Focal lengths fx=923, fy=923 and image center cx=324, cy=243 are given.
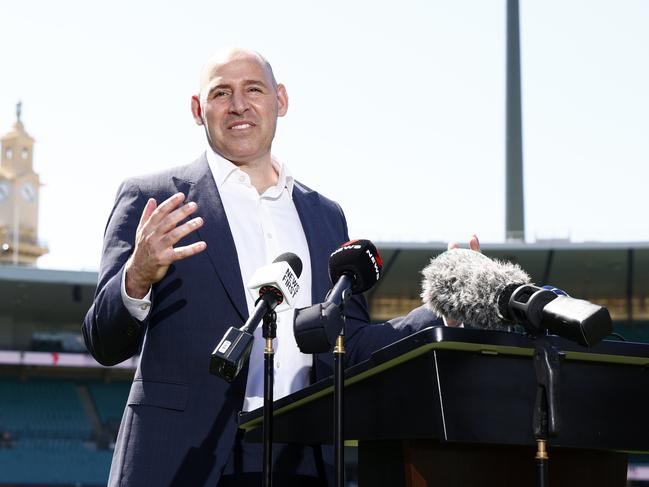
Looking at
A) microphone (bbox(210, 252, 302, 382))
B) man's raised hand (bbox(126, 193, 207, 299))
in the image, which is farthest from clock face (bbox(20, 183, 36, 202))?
microphone (bbox(210, 252, 302, 382))

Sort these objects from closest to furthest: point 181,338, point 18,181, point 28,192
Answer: point 181,338 → point 18,181 → point 28,192

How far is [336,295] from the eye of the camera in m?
1.65

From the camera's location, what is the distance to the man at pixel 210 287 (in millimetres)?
2004

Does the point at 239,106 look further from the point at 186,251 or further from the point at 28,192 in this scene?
the point at 28,192

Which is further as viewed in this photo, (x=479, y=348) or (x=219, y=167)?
(x=219, y=167)

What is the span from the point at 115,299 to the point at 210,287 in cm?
29

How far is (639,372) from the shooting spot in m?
1.62

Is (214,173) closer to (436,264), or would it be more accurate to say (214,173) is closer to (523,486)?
(436,264)

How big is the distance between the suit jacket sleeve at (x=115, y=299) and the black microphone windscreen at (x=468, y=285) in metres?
0.65

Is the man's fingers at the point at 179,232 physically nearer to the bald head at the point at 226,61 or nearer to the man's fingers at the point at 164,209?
the man's fingers at the point at 164,209

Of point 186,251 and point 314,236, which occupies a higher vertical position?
point 314,236

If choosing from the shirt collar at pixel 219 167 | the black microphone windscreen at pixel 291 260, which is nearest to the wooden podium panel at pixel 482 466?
the black microphone windscreen at pixel 291 260

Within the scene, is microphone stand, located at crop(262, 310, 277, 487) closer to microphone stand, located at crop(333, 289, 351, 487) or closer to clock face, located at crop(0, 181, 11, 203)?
microphone stand, located at crop(333, 289, 351, 487)

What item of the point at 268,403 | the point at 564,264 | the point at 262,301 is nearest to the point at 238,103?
the point at 262,301
